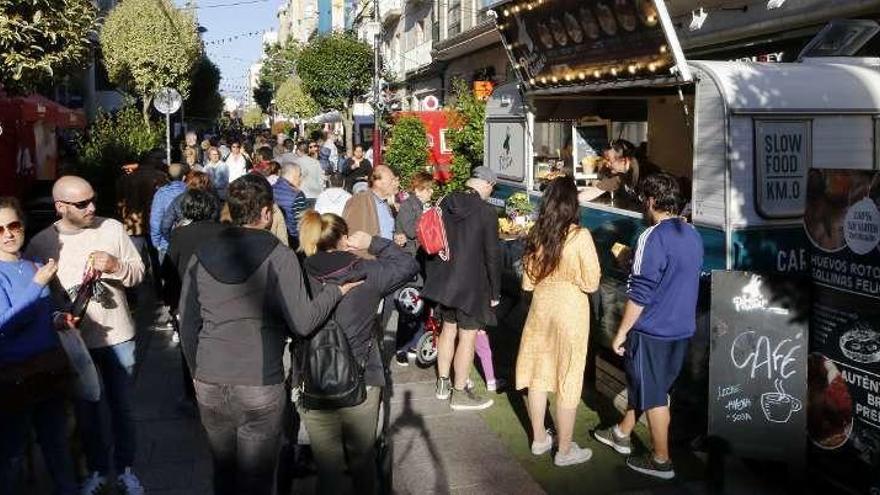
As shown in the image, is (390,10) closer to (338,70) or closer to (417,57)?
(338,70)

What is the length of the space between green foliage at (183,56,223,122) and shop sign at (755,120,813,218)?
44.0 meters

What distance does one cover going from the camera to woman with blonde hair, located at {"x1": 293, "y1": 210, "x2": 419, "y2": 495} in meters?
3.75

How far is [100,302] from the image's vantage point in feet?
13.9

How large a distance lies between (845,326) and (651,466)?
1391mm

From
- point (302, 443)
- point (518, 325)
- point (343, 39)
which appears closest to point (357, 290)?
point (302, 443)

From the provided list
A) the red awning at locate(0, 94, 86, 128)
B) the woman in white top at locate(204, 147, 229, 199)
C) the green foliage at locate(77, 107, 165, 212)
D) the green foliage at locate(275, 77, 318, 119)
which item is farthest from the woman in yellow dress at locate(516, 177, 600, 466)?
the green foliage at locate(275, 77, 318, 119)

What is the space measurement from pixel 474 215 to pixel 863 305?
2.56 m

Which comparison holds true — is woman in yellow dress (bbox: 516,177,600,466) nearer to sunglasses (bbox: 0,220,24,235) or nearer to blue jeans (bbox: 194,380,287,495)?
blue jeans (bbox: 194,380,287,495)

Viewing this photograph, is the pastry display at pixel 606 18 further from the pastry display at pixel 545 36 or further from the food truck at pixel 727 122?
the pastry display at pixel 545 36

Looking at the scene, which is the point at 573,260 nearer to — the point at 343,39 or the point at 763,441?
the point at 763,441

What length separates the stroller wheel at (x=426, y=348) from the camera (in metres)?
7.04

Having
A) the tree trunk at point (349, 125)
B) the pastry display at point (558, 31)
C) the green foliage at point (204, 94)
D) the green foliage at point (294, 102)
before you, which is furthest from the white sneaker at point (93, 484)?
the green foliage at point (204, 94)

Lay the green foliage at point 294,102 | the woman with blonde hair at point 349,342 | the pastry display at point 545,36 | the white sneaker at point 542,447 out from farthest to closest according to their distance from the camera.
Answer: the green foliage at point 294,102 < the pastry display at point 545,36 < the white sneaker at point 542,447 < the woman with blonde hair at point 349,342

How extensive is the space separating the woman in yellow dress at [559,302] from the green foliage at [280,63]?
55.5 m
